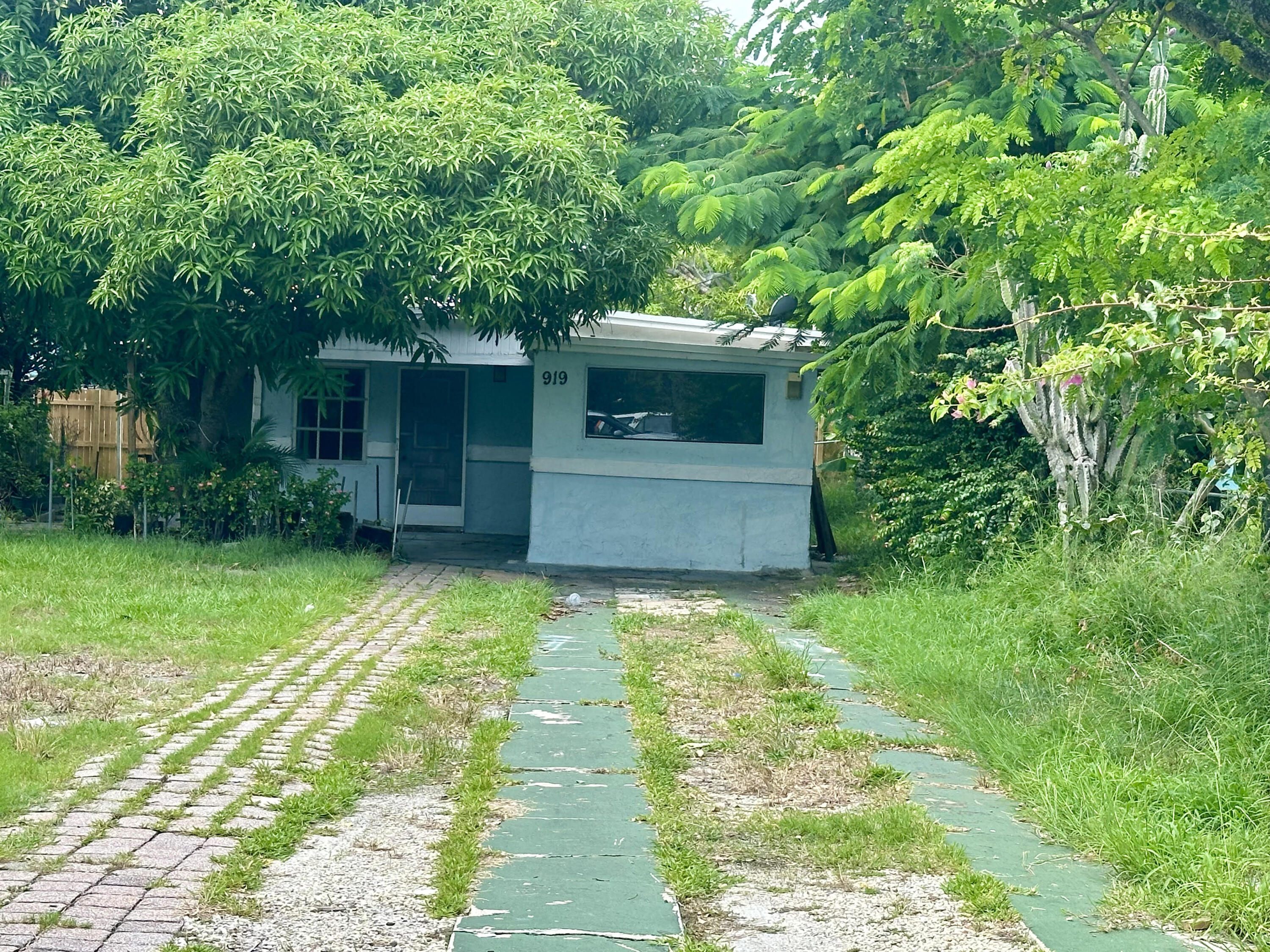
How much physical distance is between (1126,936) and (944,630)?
484 cm

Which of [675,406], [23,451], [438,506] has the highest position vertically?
[675,406]

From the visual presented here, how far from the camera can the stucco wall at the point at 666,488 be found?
13.5m

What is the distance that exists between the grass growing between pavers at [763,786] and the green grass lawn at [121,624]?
8.13 ft

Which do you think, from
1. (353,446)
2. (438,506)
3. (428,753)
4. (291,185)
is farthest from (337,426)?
(428,753)

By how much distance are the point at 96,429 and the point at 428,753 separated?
13829 millimetres

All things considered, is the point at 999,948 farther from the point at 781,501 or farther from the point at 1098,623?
the point at 781,501

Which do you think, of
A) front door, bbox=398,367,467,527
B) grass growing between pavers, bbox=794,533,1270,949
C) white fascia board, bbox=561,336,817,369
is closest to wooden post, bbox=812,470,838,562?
white fascia board, bbox=561,336,817,369

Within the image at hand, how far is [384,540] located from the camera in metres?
13.7

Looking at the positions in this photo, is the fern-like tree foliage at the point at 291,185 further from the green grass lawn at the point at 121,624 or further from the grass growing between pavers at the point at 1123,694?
the grass growing between pavers at the point at 1123,694

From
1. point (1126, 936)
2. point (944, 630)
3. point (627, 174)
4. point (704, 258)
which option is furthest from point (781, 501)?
point (704, 258)

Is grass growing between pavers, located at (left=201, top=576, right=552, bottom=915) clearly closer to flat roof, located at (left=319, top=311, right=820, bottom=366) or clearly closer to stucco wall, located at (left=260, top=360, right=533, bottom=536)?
flat roof, located at (left=319, top=311, right=820, bottom=366)

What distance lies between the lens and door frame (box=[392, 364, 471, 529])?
16.3 metres

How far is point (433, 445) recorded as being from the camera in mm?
16625

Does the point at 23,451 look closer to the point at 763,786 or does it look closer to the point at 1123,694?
the point at 763,786
